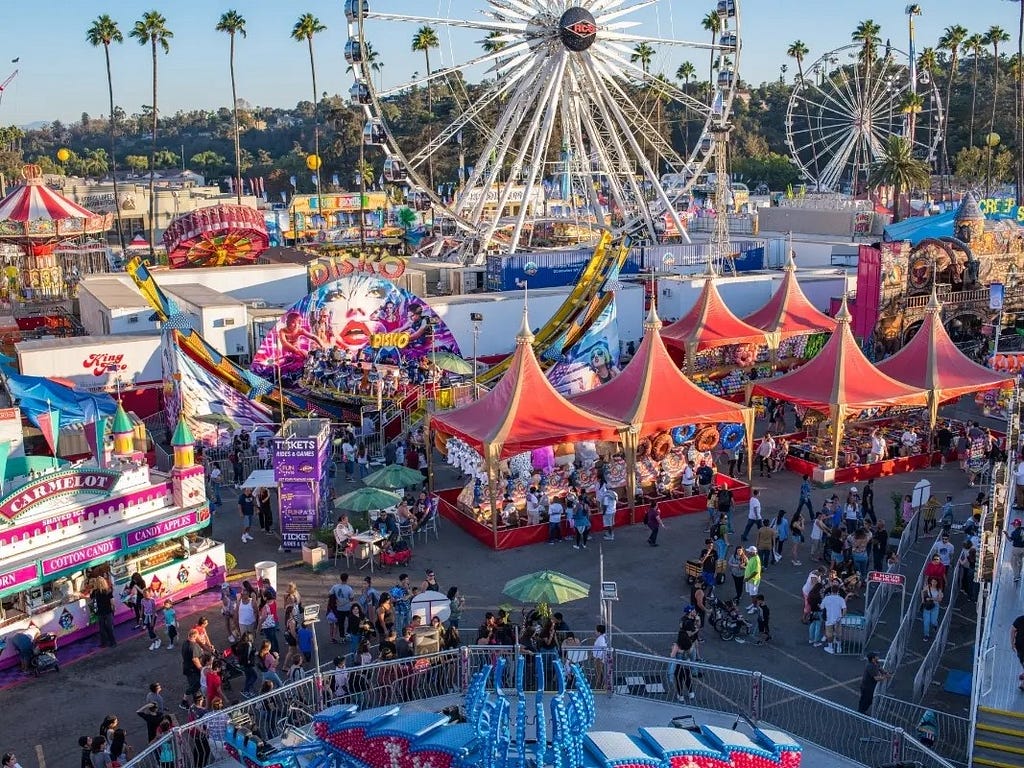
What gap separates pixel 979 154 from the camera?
7088cm

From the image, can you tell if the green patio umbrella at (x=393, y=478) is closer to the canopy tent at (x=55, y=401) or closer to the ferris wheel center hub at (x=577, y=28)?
the canopy tent at (x=55, y=401)

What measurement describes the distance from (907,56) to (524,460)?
135 feet

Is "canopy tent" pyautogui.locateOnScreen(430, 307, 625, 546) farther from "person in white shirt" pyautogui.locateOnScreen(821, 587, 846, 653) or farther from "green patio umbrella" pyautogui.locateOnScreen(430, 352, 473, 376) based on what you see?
"person in white shirt" pyautogui.locateOnScreen(821, 587, 846, 653)

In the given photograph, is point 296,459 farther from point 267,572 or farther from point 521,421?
point 521,421

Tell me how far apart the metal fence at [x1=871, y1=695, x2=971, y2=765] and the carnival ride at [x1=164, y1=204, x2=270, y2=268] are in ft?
91.9

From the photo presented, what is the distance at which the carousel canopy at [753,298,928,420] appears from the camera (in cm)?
2178

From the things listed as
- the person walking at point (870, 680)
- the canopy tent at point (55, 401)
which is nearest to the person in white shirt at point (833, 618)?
the person walking at point (870, 680)

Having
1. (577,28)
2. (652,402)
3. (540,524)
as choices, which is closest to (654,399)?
(652,402)

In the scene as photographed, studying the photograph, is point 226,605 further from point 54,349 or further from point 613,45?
point 613,45

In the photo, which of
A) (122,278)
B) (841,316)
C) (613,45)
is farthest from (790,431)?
(122,278)

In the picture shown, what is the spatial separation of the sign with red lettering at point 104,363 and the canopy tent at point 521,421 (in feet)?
33.3

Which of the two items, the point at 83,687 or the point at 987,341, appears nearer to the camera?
the point at 83,687

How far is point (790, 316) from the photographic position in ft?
95.1

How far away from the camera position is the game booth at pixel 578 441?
62.1 ft
